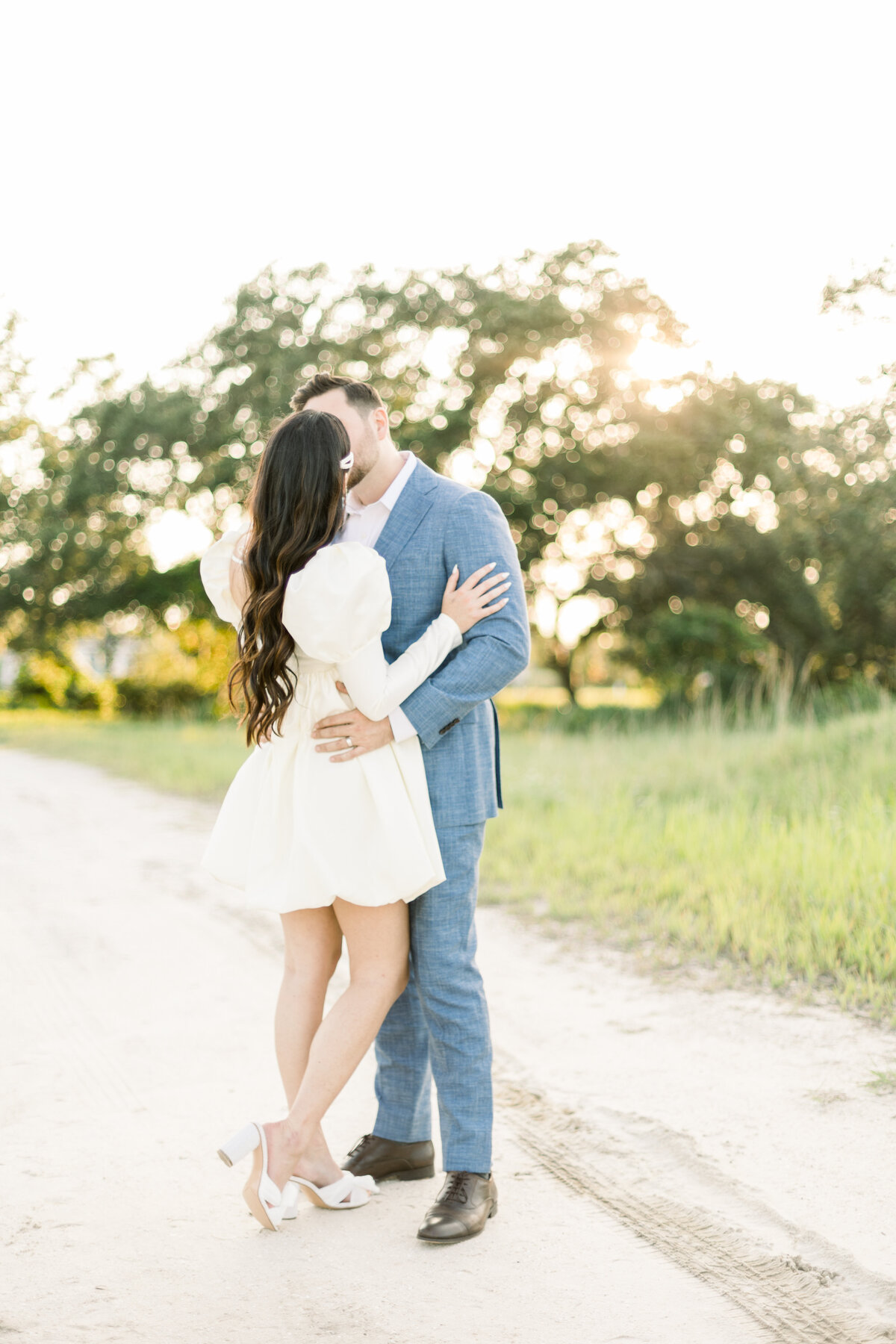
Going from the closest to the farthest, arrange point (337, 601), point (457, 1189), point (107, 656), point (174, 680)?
point (337, 601) → point (457, 1189) → point (174, 680) → point (107, 656)

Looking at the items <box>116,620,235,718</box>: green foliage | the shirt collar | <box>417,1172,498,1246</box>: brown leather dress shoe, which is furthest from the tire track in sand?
<box>116,620,235,718</box>: green foliage

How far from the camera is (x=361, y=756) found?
9.18 feet

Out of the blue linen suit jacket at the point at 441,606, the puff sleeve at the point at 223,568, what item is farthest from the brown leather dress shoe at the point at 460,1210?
the puff sleeve at the point at 223,568

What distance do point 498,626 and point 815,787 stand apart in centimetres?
571

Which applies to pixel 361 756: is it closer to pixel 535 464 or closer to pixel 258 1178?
pixel 258 1178

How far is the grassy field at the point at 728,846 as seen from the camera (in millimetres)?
5152

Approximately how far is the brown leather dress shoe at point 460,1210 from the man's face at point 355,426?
171cm

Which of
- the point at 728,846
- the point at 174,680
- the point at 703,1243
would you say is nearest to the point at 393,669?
the point at 703,1243

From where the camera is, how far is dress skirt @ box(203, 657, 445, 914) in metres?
2.75

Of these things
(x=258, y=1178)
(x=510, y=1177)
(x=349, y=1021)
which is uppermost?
(x=349, y=1021)

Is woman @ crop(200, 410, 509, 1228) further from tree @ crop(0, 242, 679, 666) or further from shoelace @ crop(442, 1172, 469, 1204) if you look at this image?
tree @ crop(0, 242, 679, 666)

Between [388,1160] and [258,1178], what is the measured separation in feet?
1.81

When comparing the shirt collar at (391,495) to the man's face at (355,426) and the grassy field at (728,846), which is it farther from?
the grassy field at (728,846)

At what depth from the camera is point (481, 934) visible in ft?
20.0
